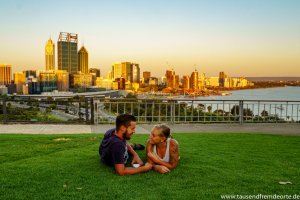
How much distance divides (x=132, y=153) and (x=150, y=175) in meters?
0.97

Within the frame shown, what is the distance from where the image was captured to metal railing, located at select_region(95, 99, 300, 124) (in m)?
14.4

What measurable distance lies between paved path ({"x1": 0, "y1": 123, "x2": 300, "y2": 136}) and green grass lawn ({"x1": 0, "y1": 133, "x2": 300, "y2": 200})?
4.10 metres

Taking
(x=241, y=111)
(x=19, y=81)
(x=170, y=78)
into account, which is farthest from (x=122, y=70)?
(x=241, y=111)

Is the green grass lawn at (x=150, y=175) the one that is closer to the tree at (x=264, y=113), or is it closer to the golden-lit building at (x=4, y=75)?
the tree at (x=264, y=113)

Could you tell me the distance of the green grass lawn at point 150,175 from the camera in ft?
14.8

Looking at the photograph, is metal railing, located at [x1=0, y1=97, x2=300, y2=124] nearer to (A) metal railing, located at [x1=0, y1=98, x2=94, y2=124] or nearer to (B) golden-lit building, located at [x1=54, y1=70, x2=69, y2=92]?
(A) metal railing, located at [x1=0, y1=98, x2=94, y2=124]

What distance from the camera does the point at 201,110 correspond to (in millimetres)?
15102

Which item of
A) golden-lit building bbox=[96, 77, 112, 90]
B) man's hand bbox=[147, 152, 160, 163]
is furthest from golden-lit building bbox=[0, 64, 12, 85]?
man's hand bbox=[147, 152, 160, 163]

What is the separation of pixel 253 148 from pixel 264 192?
12.2ft

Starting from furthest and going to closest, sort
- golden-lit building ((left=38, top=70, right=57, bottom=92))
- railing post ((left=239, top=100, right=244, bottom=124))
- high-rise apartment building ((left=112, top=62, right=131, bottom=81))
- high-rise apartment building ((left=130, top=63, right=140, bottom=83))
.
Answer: high-rise apartment building ((left=130, top=63, right=140, bottom=83)) → high-rise apartment building ((left=112, top=62, right=131, bottom=81)) → golden-lit building ((left=38, top=70, right=57, bottom=92)) → railing post ((left=239, top=100, right=244, bottom=124))

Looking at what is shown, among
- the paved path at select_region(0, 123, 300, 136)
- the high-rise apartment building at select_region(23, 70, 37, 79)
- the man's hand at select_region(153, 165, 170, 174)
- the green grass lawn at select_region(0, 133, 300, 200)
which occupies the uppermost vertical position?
the high-rise apartment building at select_region(23, 70, 37, 79)

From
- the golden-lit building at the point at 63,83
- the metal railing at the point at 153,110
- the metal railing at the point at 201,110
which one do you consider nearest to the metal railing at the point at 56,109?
the metal railing at the point at 153,110

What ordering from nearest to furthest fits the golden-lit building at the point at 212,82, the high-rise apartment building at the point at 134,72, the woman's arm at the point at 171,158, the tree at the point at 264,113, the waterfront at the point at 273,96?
the woman's arm at the point at 171,158 < the tree at the point at 264,113 < the waterfront at the point at 273,96 < the golden-lit building at the point at 212,82 < the high-rise apartment building at the point at 134,72

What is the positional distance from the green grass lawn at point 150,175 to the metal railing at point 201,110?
631 centimetres
